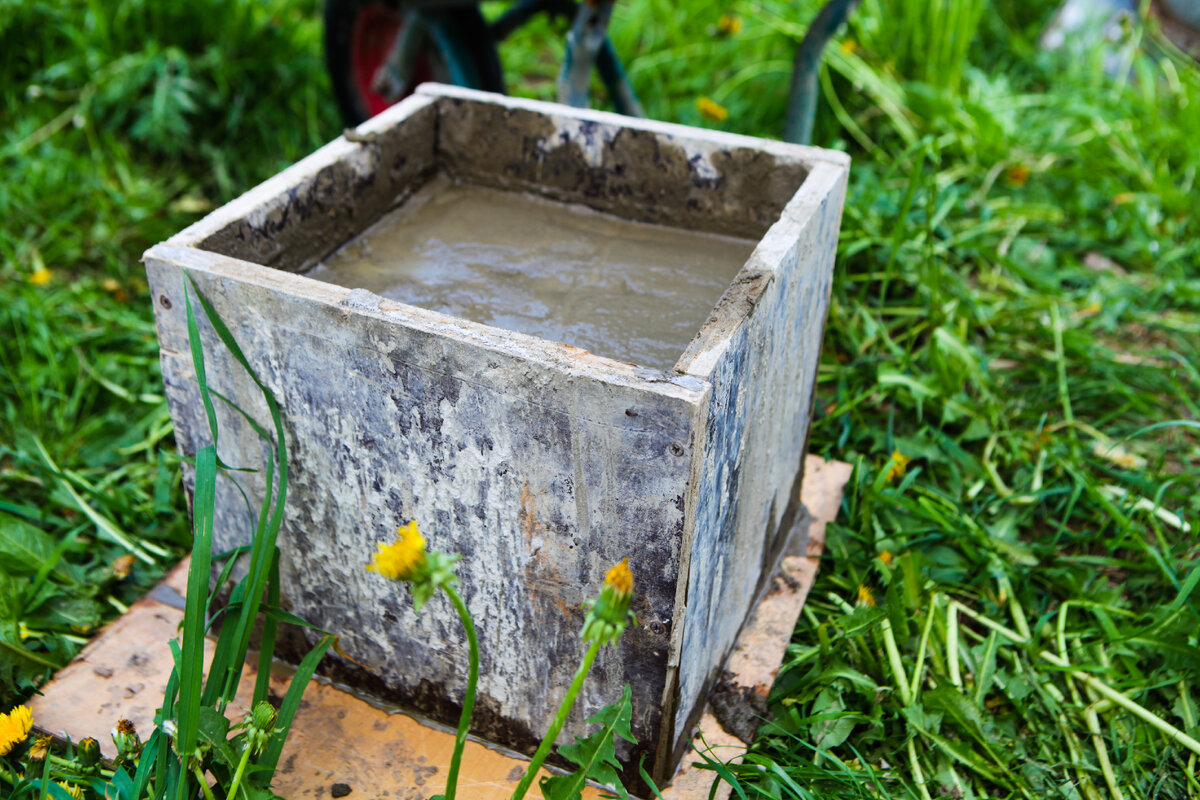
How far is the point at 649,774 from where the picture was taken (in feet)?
4.88

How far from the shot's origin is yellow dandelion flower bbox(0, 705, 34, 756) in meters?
1.51

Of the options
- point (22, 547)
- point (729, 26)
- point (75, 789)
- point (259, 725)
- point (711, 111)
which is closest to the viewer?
point (259, 725)

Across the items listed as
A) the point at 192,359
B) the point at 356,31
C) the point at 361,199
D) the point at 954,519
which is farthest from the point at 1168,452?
the point at 356,31

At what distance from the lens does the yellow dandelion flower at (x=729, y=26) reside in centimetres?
372

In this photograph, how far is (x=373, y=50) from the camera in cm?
338

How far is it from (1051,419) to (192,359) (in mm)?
2025

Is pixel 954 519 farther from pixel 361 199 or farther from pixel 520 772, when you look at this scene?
pixel 361 199

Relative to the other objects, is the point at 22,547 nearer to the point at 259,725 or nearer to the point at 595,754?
the point at 259,725

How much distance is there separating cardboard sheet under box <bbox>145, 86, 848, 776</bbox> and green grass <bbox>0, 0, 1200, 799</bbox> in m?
0.35

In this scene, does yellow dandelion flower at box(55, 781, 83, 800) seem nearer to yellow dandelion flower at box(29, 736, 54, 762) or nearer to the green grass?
yellow dandelion flower at box(29, 736, 54, 762)

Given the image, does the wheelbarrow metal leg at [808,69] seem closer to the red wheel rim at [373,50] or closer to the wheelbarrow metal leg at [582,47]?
the wheelbarrow metal leg at [582,47]

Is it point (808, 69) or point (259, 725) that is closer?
point (259, 725)

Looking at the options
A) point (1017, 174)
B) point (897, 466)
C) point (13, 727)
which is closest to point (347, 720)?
point (13, 727)

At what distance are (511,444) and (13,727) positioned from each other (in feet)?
3.08
